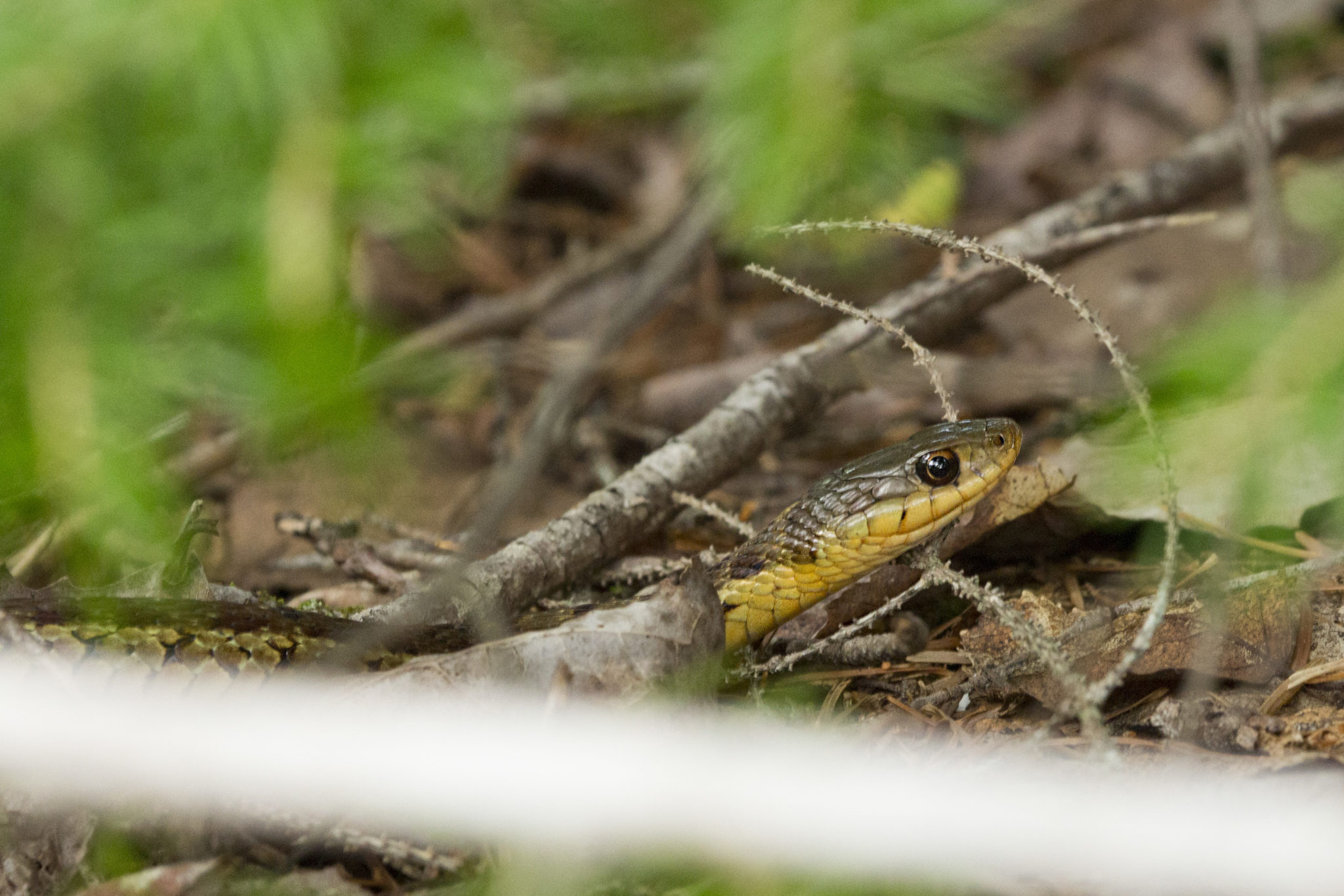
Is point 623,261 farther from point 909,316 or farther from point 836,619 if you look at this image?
point 836,619

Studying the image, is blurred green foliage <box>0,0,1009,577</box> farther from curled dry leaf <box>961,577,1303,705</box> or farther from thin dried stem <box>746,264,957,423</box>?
curled dry leaf <box>961,577,1303,705</box>

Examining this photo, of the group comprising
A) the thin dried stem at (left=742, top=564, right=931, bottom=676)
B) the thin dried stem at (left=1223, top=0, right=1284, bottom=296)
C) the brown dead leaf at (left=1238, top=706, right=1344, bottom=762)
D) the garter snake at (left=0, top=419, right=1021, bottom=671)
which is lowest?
the brown dead leaf at (left=1238, top=706, right=1344, bottom=762)

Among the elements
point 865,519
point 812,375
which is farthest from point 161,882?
point 812,375

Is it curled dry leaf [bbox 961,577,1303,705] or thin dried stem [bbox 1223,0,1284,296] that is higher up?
thin dried stem [bbox 1223,0,1284,296]

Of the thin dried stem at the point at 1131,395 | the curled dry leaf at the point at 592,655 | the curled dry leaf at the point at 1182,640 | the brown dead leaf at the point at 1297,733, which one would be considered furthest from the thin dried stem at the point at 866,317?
the brown dead leaf at the point at 1297,733

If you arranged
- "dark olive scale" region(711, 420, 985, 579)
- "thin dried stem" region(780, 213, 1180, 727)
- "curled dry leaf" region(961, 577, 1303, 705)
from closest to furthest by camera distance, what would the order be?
"thin dried stem" region(780, 213, 1180, 727)
"curled dry leaf" region(961, 577, 1303, 705)
"dark olive scale" region(711, 420, 985, 579)

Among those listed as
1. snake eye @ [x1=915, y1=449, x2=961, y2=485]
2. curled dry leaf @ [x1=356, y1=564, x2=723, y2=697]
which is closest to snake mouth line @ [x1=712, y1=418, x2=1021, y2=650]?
snake eye @ [x1=915, y1=449, x2=961, y2=485]

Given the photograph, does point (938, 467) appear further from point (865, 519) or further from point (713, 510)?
point (713, 510)
